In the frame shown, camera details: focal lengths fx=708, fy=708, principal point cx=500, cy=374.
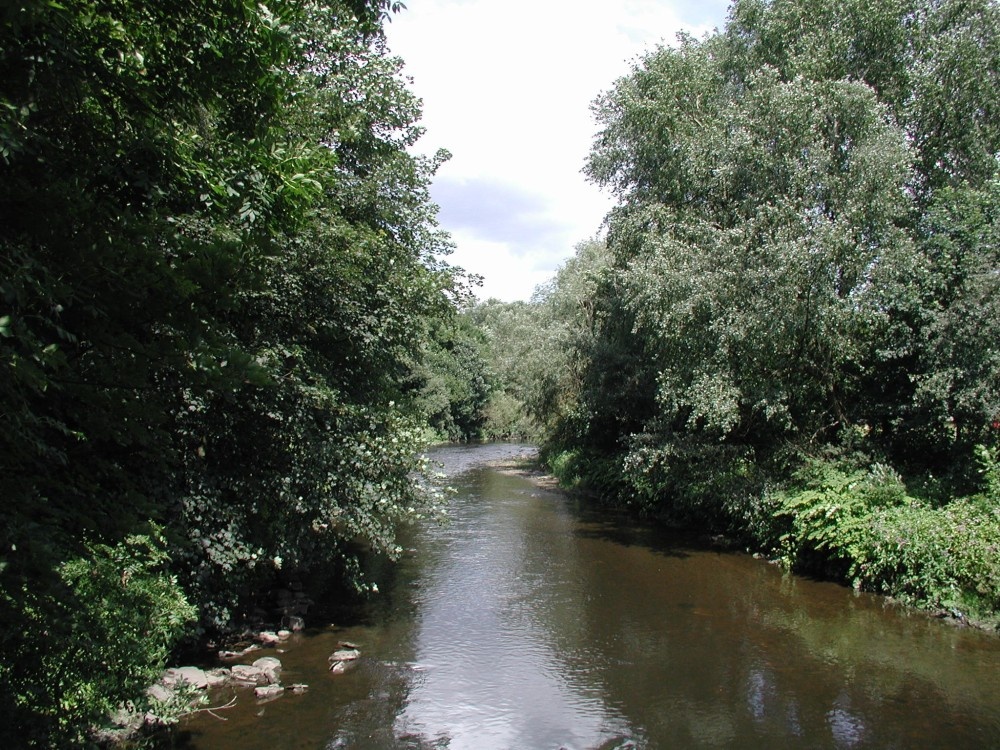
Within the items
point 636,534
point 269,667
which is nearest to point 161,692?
point 269,667

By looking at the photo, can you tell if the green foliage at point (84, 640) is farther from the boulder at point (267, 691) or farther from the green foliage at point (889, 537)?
the green foliage at point (889, 537)

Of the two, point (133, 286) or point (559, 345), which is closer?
point (133, 286)

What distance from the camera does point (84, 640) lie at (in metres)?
5.62

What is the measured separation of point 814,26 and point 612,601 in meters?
15.6

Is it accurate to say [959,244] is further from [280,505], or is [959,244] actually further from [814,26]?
[280,505]

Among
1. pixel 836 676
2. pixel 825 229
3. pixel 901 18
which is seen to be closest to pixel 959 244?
pixel 825 229

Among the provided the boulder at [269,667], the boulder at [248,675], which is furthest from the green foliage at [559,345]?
the boulder at [248,675]

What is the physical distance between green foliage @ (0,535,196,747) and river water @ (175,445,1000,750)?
1.83 m

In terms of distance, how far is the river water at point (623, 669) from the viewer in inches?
339

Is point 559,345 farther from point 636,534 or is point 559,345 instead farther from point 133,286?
point 133,286

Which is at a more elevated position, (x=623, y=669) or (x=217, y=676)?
(x=217, y=676)

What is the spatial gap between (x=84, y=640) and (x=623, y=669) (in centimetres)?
772

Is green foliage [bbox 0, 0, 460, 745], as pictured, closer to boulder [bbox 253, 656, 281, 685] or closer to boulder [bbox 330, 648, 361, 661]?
boulder [bbox 253, 656, 281, 685]

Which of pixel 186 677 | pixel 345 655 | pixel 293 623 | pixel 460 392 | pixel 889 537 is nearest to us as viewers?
pixel 186 677
